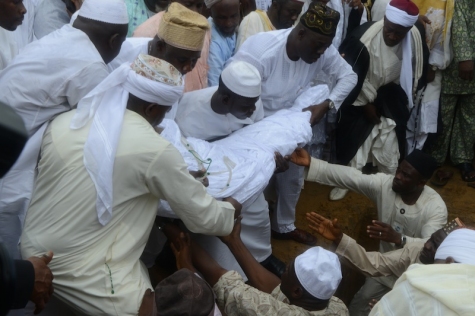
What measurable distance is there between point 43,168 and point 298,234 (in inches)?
112

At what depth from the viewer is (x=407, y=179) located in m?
4.89

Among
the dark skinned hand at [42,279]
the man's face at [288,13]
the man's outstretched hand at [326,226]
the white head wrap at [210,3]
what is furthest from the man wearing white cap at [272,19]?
the dark skinned hand at [42,279]

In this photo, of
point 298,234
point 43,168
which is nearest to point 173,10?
point 43,168

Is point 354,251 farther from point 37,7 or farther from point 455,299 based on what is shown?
point 37,7

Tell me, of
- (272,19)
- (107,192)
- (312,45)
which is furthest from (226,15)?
(107,192)

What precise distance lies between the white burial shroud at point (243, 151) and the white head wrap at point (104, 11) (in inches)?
25.5

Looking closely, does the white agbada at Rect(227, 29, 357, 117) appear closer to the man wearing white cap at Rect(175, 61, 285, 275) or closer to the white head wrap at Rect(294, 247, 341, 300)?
the man wearing white cap at Rect(175, 61, 285, 275)

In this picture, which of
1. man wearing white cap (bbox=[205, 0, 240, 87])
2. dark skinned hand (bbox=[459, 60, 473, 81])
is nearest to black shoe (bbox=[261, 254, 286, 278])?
man wearing white cap (bbox=[205, 0, 240, 87])

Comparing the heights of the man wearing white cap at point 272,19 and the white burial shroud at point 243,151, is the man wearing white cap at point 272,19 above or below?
above

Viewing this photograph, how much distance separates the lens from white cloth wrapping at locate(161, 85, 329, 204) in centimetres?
398

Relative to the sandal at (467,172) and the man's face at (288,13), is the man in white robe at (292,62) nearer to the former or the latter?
the man's face at (288,13)

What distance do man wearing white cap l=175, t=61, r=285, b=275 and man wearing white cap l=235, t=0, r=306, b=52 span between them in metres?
1.11

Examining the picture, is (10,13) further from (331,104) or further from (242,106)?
(331,104)

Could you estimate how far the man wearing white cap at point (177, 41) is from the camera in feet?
14.1
